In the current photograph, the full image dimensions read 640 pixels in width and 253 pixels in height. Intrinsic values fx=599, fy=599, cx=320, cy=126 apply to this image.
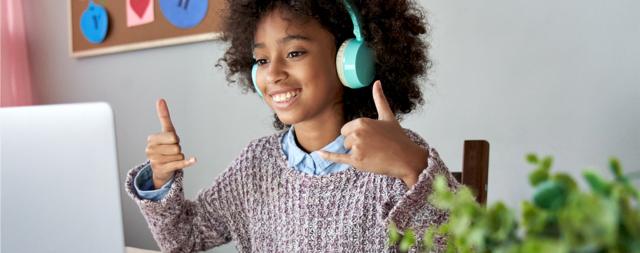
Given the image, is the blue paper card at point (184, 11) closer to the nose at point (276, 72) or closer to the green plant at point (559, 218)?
the nose at point (276, 72)

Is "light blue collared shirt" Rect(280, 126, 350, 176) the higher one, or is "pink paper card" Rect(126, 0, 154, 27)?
"pink paper card" Rect(126, 0, 154, 27)

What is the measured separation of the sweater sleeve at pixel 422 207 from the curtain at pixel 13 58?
72.1 inches

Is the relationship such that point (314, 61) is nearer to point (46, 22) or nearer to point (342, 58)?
point (342, 58)

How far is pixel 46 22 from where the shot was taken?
2205 mm

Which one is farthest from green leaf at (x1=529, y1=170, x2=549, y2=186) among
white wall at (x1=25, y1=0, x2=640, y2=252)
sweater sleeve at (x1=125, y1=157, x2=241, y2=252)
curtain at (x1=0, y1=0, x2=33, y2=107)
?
curtain at (x1=0, y1=0, x2=33, y2=107)

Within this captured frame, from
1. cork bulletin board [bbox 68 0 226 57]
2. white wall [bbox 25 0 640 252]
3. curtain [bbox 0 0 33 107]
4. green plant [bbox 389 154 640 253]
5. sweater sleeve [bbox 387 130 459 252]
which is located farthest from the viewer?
curtain [bbox 0 0 33 107]

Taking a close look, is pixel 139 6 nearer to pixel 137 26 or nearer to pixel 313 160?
pixel 137 26

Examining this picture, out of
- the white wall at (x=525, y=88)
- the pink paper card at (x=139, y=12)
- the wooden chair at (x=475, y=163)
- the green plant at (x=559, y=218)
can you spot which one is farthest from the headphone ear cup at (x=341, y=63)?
the pink paper card at (x=139, y=12)

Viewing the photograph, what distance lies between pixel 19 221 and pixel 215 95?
1.02 meters

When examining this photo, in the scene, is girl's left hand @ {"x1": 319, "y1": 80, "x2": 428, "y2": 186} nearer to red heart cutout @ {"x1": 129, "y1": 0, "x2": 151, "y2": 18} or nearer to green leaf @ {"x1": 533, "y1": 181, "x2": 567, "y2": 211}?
green leaf @ {"x1": 533, "y1": 181, "x2": 567, "y2": 211}

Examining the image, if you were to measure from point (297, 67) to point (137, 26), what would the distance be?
1.17 meters

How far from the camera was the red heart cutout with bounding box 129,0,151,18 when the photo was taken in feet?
6.02

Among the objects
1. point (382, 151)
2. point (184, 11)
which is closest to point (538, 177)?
point (382, 151)

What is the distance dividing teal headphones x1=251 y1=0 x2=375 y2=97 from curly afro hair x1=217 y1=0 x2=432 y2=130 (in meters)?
0.03
